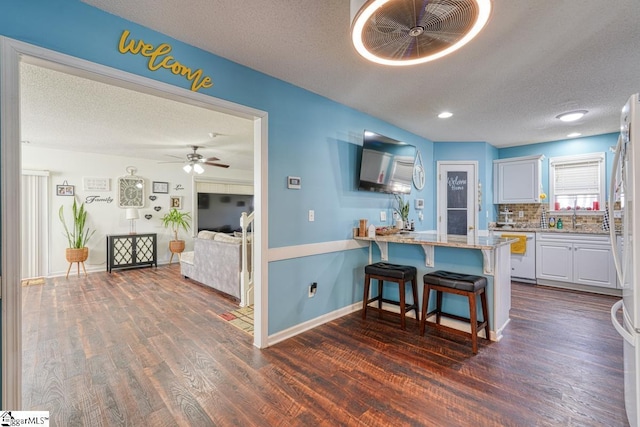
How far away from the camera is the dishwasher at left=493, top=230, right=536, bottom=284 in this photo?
15.4 ft

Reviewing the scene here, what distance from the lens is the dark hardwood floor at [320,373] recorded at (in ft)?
5.56

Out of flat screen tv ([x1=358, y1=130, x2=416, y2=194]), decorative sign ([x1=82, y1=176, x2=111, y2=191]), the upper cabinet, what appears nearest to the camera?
flat screen tv ([x1=358, y1=130, x2=416, y2=194])

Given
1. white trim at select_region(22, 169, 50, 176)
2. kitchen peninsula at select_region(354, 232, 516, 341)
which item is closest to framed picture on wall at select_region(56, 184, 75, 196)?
white trim at select_region(22, 169, 50, 176)

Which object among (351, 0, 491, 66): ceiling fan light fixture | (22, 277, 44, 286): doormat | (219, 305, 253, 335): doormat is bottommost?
(219, 305, 253, 335): doormat

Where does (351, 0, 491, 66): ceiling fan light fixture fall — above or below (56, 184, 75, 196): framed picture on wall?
above

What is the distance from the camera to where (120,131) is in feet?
13.8

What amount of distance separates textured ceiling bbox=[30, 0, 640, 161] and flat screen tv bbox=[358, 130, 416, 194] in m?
0.42

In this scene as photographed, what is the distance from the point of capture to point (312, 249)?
9.73ft

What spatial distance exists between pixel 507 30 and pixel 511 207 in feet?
14.9

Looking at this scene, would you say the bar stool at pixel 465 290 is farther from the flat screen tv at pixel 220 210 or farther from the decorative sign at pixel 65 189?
the decorative sign at pixel 65 189

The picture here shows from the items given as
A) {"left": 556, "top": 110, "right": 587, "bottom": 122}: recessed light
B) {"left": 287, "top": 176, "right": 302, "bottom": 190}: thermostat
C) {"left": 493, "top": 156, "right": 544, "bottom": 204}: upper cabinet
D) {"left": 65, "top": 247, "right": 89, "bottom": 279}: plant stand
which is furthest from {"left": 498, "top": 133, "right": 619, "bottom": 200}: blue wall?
{"left": 65, "top": 247, "right": 89, "bottom": 279}: plant stand

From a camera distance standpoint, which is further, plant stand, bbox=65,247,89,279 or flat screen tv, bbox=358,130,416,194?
plant stand, bbox=65,247,89,279

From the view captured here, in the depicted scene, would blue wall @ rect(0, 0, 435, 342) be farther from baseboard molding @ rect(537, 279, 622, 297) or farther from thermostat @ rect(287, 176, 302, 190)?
baseboard molding @ rect(537, 279, 622, 297)

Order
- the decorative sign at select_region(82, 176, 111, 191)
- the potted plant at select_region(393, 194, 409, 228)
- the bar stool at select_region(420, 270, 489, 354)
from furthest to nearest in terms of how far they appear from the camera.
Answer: the decorative sign at select_region(82, 176, 111, 191) < the potted plant at select_region(393, 194, 409, 228) < the bar stool at select_region(420, 270, 489, 354)
